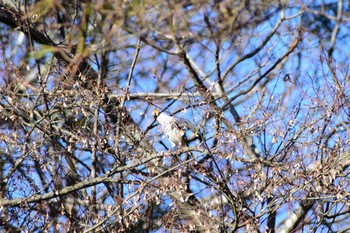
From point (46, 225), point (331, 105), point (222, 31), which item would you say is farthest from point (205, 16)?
point (46, 225)

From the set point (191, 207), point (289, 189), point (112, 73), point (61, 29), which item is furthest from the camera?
point (61, 29)

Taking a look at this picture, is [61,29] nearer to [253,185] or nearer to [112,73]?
[112,73]

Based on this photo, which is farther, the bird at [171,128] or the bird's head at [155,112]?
the bird's head at [155,112]

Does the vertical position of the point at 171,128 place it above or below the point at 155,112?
below

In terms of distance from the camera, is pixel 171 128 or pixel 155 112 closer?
pixel 171 128

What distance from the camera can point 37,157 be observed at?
5945mm

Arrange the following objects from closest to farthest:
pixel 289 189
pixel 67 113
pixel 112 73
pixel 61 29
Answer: pixel 289 189
pixel 67 113
pixel 112 73
pixel 61 29

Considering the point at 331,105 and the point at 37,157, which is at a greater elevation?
the point at 37,157

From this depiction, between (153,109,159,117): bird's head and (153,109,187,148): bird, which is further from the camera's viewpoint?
(153,109,159,117): bird's head

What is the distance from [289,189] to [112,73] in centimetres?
212

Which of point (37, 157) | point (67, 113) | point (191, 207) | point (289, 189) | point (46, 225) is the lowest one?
point (289, 189)

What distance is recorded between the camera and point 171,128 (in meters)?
5.76

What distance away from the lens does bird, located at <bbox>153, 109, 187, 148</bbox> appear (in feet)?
18.7

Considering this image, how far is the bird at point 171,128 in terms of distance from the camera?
5.71 meters
